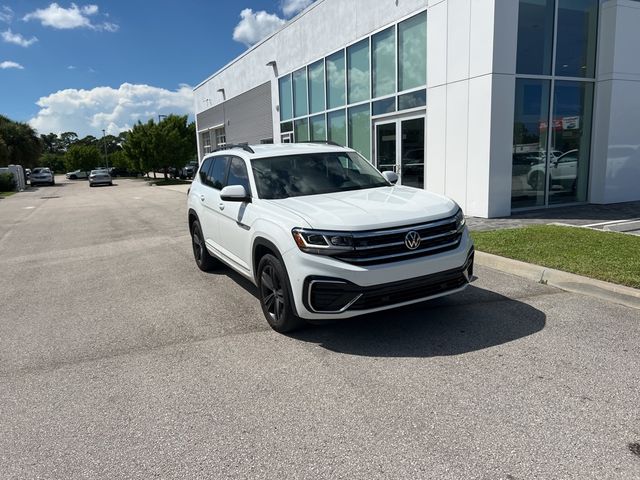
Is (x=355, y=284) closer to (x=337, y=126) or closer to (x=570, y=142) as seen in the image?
(x=570, y=142)

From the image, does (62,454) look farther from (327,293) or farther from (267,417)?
(327,293)

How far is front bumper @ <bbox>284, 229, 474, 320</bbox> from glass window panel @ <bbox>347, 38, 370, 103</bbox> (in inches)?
449

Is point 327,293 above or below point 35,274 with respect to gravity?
above

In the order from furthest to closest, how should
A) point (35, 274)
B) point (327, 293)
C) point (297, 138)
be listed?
1. point (297, 138)
2. point (35, 274)
3. point (327, 293)

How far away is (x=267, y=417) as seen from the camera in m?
3.27

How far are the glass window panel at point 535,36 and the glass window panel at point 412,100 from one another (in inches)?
95.7

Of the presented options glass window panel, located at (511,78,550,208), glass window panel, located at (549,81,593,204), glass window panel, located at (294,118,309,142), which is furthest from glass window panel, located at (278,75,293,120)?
glass window panel, located at (549,81,593,204)

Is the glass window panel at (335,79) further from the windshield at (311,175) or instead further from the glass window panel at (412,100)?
the windshield at (311,175)

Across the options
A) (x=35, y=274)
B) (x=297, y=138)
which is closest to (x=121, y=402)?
(x=35, y=274)

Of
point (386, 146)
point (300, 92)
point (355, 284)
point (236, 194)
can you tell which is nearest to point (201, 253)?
point (236, 194)

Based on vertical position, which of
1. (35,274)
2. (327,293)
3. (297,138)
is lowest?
(35,274)

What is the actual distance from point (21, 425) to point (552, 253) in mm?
6384

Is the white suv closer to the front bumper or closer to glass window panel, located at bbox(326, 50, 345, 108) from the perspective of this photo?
the front bumper

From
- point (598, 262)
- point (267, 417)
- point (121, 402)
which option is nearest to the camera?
point (267, 417)
